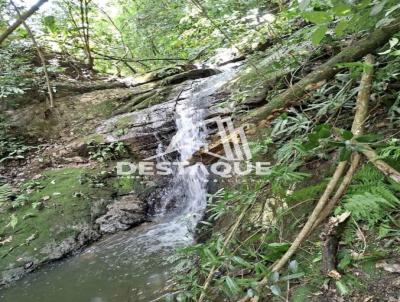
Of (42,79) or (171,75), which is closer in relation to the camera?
(42,79)

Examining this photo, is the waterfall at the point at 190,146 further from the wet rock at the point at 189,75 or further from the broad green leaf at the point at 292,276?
the broad green leaf at the point at 292,276

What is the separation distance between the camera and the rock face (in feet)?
16.9

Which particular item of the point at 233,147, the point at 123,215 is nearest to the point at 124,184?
the point at 123,215

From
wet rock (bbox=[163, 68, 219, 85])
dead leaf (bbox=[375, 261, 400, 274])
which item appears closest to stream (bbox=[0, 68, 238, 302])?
dead leaf (bbox=[375, 261, 400, 274])

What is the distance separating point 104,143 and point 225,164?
128 inches

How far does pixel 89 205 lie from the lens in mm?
5438

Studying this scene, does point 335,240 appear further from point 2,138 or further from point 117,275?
point 2,138

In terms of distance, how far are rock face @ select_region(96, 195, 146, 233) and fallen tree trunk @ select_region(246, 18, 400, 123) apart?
274 centimetres

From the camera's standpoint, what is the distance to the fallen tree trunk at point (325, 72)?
2713mm

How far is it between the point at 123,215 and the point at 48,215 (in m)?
1.08

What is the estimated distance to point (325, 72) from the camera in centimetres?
298

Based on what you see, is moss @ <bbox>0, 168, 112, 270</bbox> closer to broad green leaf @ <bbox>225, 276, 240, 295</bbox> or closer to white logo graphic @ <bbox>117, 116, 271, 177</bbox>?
white logo graphic @ <bbox>117, 116, 271, 177</bbox>

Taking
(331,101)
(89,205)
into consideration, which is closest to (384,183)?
(331,101)

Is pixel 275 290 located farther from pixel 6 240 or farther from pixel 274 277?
pixel 6 240
